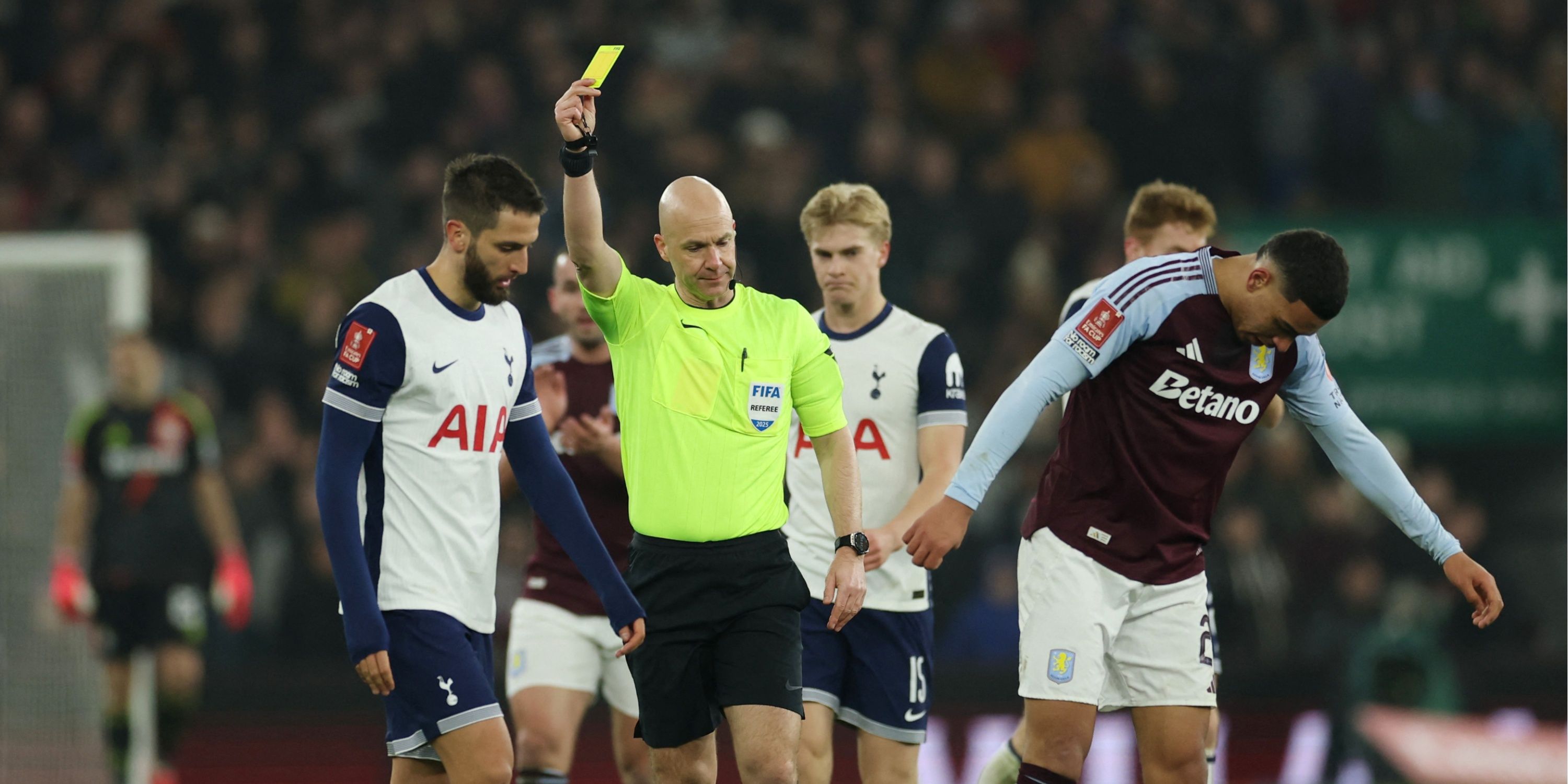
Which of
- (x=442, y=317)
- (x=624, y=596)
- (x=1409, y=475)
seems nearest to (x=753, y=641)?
(x=624, y=596)

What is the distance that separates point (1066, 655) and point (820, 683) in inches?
47.7

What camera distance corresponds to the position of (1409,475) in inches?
503

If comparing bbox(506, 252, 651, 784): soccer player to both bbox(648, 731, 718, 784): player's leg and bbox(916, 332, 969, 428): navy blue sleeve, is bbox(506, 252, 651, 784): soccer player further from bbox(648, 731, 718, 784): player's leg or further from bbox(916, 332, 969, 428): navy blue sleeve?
bbox(648, 731, 718, 784): player's leg

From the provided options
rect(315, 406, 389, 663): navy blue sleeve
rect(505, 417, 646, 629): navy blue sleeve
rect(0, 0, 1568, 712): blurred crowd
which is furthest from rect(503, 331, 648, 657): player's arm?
rect(0, 0, 1568, 712): blurred crowd

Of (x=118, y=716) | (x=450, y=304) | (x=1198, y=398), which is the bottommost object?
(x=118, y=716)

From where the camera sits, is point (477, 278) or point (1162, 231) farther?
point (1162, 231)

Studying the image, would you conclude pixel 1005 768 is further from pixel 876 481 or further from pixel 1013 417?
pixel 1013 417

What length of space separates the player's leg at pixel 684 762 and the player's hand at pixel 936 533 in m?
0.89

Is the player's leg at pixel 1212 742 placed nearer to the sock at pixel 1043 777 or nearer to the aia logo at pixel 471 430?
the sock at pixel 1043 777

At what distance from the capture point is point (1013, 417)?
16.6ft

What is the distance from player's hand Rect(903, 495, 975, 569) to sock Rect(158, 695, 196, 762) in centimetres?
655

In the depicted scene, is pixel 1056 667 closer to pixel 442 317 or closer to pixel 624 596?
pixel 624 596

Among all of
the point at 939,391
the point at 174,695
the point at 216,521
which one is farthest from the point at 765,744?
the point at 216,521

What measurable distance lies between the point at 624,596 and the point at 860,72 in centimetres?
990
